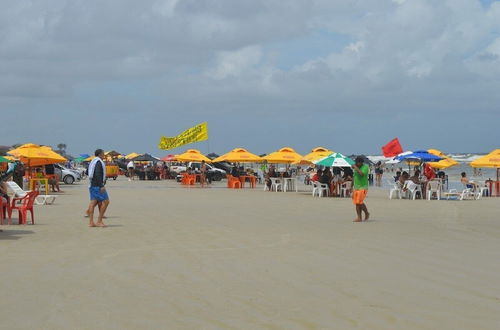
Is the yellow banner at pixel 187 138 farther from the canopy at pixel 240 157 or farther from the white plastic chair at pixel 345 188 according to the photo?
the white plastic chair at pixel 345 188

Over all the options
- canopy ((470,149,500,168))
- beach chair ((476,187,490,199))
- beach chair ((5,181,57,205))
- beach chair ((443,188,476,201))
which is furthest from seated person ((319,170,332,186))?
beach chair ((5,181,57,205))

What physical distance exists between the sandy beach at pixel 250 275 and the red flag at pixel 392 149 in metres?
13.5

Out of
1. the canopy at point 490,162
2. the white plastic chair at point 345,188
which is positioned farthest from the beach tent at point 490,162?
the white plastic chair at point 345,188

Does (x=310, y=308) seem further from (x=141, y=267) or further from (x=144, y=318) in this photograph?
(x=141, y=267)

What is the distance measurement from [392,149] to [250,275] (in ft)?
69.4

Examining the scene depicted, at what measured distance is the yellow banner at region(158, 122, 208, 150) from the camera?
36781 mm

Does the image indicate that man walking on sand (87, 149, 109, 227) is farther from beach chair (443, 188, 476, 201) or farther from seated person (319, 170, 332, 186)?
beach chair (443, 188, 476, 201)

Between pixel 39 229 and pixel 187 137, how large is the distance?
25.7 m

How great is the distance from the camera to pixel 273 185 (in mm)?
30734

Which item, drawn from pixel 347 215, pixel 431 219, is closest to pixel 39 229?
pixel 347 215

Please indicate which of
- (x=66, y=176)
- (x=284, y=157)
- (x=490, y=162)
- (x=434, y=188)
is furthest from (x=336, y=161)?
(x=66, y=176)

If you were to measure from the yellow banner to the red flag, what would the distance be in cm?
1156

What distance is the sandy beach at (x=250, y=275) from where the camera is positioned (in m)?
5.66

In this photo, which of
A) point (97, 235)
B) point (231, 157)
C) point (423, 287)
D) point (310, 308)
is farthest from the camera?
point (231, 157)
